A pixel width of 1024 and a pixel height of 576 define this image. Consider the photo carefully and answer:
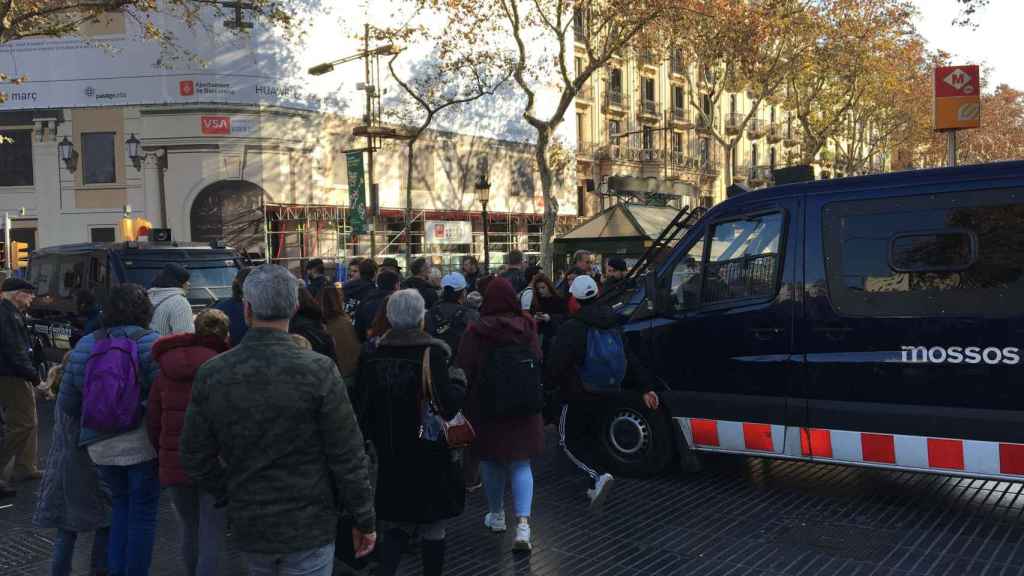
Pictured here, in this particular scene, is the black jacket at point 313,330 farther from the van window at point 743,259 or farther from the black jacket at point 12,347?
the van window at point 743,259

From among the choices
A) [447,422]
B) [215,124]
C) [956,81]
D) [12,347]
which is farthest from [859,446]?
[215,124]

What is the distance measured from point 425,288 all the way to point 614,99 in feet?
121

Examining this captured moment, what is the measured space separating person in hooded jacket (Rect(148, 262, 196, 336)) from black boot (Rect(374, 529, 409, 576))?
284 cm

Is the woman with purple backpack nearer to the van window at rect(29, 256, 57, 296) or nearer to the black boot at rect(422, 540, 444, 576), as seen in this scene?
the black boot at rect(422, 540, 444, 576)

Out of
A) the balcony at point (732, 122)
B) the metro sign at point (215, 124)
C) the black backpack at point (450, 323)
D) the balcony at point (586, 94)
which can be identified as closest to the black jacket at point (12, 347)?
the black backpack at point (450, 323)

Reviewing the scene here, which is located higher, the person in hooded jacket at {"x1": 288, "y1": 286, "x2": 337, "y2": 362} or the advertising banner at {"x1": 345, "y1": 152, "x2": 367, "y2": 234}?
the advertising banner at {"x1": 345, "y1": 152, "x2": 367, "y2": 234}

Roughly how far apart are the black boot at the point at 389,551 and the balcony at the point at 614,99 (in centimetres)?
4093

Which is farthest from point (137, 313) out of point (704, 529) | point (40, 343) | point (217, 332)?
point (40, 343)

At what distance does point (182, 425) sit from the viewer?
4.04m

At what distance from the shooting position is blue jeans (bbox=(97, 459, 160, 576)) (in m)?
4.38

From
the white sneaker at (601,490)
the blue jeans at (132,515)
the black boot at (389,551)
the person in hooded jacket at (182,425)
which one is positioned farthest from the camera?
the white sneaker at (601,490)

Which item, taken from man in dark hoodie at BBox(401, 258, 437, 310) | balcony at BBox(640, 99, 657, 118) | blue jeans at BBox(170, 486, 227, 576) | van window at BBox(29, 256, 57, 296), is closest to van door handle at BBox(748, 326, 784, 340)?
man in dark hoodie at BBox(401, 258, 437, 310)

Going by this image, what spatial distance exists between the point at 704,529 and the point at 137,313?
382 cm

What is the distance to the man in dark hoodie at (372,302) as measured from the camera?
7.73 metres
